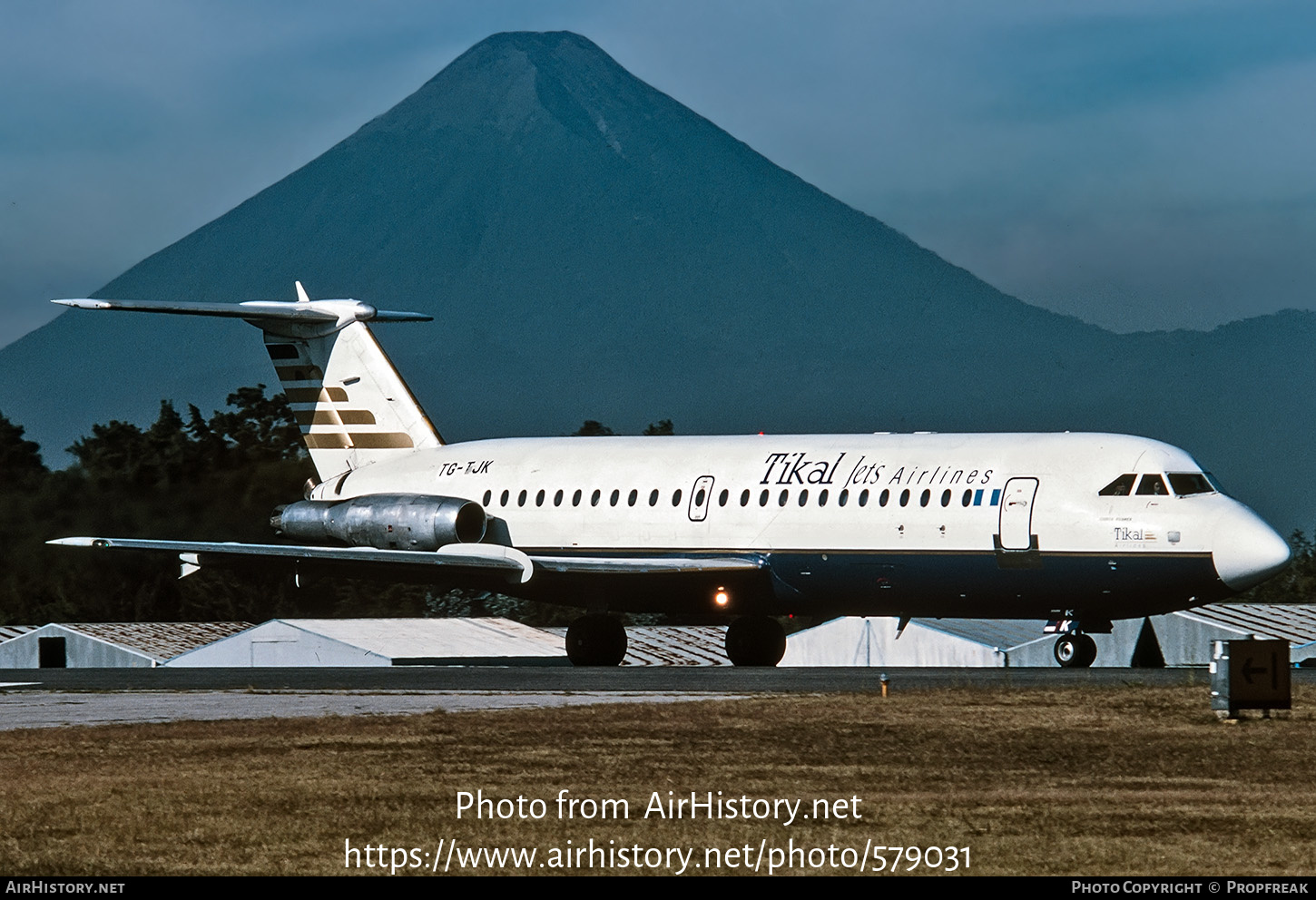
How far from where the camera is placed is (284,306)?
43188 mm

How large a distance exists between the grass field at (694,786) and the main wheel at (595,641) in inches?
546

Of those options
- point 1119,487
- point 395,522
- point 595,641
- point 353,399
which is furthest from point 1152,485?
point 353,399

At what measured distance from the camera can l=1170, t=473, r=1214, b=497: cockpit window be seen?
33094 millimetres

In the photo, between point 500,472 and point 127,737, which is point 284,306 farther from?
point 127,737

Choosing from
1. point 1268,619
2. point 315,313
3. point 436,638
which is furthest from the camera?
point 436,638

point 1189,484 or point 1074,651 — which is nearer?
point 1189,484

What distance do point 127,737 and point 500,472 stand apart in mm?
19140

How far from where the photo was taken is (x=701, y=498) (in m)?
37.8

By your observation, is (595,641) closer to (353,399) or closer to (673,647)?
(353,399)

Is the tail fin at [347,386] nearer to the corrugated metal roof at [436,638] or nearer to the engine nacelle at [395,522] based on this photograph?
the engine nacelle at [395,522]

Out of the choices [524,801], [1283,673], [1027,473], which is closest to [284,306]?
[1027,473]

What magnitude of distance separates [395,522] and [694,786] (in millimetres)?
23623

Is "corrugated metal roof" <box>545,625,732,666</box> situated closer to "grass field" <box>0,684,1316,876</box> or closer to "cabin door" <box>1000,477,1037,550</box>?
"cabin door" <box>1000,477,1037,550</box>

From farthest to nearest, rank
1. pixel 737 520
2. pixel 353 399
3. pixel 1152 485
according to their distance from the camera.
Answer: pixel 353 399
pixel 737 520
pixel 1152 485
